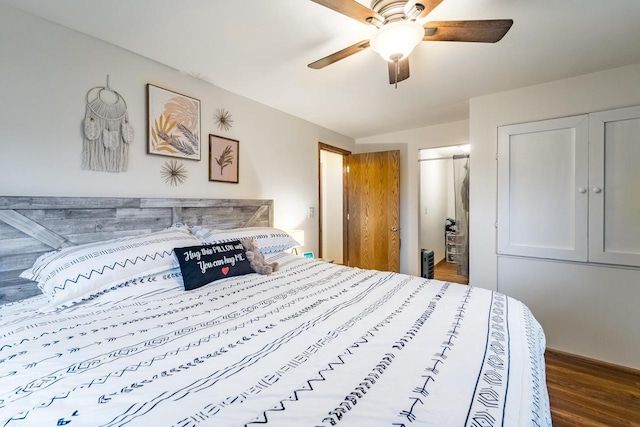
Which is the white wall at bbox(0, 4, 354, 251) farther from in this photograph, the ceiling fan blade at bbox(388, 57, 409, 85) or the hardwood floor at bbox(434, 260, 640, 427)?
the hardwood floor at bbox(434, 260, 640, 427)

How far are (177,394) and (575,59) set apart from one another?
2962 millimetres

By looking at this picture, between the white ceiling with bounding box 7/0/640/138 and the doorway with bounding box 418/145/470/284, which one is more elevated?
the white ceiling with bounding box 7/0/640/138

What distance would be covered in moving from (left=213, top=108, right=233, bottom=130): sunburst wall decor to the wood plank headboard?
28.5 inches

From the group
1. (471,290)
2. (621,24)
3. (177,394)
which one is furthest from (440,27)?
(177,394)

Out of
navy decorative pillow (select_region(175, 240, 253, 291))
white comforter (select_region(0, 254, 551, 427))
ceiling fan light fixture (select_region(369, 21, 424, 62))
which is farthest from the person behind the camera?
navy decorative pillow (select_region(175, 240, 253, 291))

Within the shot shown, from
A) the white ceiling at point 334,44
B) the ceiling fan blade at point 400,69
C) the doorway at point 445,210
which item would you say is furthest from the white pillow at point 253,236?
the doorway at point 445,210

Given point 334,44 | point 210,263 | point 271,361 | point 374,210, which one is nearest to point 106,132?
point 210,263

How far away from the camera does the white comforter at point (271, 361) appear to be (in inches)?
24.8

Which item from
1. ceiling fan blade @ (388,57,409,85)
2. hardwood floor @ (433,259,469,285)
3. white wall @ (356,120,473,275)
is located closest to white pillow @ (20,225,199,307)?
ceiling fan blade @ (388,57,409,85)

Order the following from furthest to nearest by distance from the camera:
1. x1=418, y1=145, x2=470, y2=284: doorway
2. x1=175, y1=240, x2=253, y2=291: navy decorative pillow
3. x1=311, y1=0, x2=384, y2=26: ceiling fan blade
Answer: x1=418, y1=145, x2=470, y2=284: doorway, x1=175, y1=240, x2=253, y2=291: navy decorative pillow, x1=311, y1=0, x2=384, y2=26: ceiling fan blade

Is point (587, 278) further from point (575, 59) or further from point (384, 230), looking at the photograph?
point (384, 230)

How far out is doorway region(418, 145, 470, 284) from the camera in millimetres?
3939

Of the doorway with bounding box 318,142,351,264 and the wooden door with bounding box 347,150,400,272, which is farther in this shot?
the doorway with bounding box 318,142,351,264

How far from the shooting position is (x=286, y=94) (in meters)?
2.58
